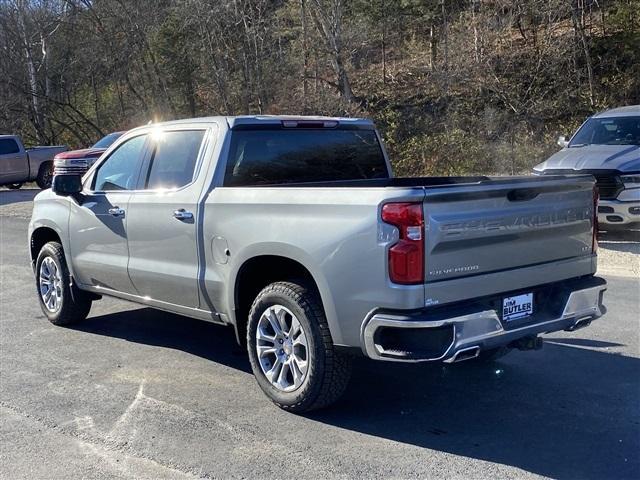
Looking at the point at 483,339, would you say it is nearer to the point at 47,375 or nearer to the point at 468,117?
the point at 47,375

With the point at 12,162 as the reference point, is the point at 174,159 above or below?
above

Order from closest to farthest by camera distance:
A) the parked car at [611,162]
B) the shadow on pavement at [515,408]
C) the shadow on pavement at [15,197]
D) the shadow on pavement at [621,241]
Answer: the shadow on pavement at [515,408]
the shadow on pavement at [621,241]
the parked car at [611,162]
the shadow on pavement at [15,197]

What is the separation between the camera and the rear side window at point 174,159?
5645 millimetres

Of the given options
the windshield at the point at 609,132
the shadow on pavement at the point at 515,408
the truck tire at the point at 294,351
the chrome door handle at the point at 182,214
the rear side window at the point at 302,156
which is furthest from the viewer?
the windshield at the point at 609,132

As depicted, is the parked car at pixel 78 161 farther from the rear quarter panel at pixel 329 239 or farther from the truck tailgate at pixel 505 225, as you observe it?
the truck tailgate at pixel 505 225

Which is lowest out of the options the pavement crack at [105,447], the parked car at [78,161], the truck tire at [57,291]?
the pavement crack at [105,447]

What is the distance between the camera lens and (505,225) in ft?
14.5

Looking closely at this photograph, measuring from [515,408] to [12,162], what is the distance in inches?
946

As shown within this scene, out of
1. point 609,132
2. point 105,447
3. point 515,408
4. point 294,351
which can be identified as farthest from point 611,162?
point 105,447

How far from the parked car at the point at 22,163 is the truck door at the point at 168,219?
21.4 metres

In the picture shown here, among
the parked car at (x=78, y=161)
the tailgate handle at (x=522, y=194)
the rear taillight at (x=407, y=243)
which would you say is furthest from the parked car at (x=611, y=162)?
the parked car at (x=78, y=161)

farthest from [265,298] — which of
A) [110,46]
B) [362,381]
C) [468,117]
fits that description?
Answer: [110,46]

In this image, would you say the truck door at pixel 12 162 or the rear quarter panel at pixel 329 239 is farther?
the truck door at pixel 12 162

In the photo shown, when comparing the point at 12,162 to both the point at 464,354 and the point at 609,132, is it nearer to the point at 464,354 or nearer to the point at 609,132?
the point at 609,132
